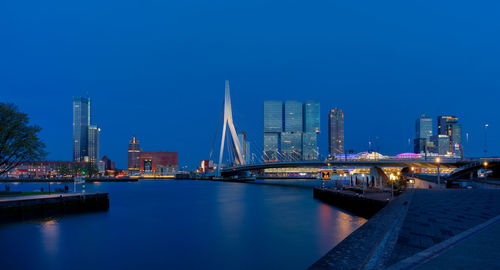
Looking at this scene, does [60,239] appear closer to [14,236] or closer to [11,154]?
[14,236]

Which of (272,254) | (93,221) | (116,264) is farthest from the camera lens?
(93,221)

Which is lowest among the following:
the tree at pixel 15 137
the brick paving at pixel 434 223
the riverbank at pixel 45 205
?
the riverbank at pixel 45 205

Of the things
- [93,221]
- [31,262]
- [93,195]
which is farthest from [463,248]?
[93,195]

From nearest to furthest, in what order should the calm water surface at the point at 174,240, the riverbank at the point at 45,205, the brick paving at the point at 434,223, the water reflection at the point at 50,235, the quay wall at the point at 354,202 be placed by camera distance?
the brick paving at the point at 434,223 → the calm water surface at the point at 174,240 → the water reflection at the point at 50,235 → the riverbank at the point at 45,205 → the quay wall at the point at 354,202

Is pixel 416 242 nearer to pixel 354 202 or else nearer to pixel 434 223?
pixel 434 223

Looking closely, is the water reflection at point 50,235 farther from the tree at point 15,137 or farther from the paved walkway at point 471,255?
the paved walkway at point 471,255

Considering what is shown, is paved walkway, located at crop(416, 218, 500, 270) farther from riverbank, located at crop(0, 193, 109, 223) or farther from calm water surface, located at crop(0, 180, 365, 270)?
riverbank, located at crop(0, 193, 109, 223)

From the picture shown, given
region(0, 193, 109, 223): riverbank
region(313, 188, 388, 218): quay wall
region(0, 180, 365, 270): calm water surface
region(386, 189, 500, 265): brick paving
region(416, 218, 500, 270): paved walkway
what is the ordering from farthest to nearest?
1. region(313, 188, 388, 218): quay wall
2. region(0, 193, 109, 223): riverbank
3. region(0, 180, 365, 270): calm water surface
4. region(386, 189, 500, 265): brick paving
5. region(416, 218, 500, 270): paved walkway

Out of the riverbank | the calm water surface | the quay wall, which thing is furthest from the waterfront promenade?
the riverbank

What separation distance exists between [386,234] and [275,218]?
Result: 75.5 feet

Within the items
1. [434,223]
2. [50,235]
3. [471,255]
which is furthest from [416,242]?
[50,235]

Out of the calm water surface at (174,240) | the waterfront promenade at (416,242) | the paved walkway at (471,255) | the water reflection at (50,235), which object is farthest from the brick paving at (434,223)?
the water reflection at (50,235)

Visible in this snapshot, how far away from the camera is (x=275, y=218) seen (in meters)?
35.8

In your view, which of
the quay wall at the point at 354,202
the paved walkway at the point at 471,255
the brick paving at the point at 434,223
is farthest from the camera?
the quay wall at the point at 354,202
